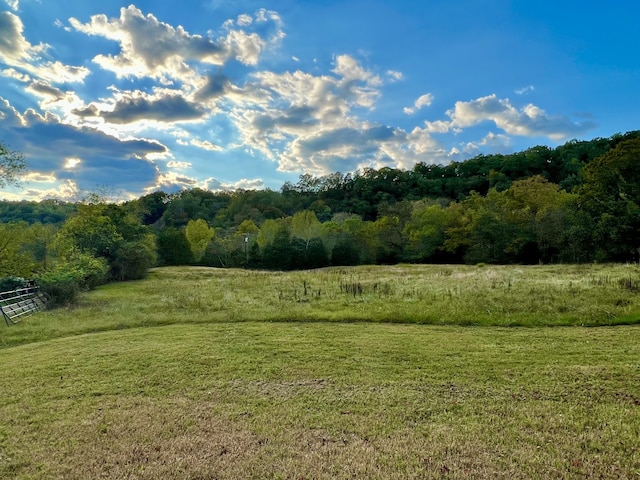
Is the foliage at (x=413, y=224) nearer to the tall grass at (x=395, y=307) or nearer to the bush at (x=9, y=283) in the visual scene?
the bush at (x=9, y=283)

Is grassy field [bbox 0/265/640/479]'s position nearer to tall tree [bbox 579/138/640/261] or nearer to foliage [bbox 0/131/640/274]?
foliage [bbox 0/131/640/274]

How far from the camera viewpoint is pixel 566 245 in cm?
4119

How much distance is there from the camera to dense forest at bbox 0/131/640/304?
34.3 meters

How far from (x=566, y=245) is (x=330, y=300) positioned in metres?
37.2

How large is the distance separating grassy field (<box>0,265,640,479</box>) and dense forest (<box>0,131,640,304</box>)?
16.1 metres

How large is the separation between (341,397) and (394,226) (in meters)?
54.6

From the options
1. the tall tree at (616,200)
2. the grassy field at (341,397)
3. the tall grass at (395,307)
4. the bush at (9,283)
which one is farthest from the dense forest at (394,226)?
the grassy field at (341,397)

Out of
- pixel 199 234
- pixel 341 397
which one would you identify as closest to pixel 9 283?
pixel 341 397

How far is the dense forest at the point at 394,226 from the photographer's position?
3434cm

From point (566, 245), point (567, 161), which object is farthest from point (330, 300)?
point (567, 161)

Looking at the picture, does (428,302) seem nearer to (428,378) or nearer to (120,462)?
(428,378)

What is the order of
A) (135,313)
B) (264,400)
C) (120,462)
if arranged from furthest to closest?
1. (135,313)
2. (264,400)
3. (120,462)

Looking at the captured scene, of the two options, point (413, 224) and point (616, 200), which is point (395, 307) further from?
point (413, 224)

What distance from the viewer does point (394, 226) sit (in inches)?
2328
